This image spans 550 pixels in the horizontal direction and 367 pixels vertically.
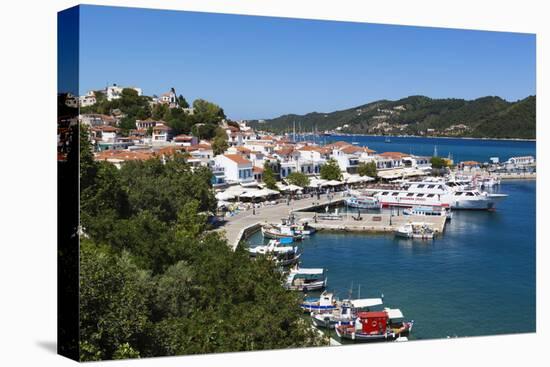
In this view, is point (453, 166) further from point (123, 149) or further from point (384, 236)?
point (123, 149)

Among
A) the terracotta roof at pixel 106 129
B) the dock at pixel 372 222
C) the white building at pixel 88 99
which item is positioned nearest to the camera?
the white building at pixel 88 99

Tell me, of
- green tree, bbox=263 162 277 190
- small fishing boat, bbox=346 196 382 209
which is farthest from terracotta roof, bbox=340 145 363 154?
small fishing boat, bbox=346 196 382 209

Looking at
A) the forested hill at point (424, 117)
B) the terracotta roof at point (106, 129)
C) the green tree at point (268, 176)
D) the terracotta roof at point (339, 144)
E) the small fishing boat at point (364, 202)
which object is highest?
the forested hill at point (424, 117)

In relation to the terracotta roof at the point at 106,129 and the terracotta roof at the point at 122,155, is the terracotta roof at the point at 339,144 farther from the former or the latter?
the terracotta roof at the point at 106,129

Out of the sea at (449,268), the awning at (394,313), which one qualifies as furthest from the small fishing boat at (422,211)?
the awning at (394,313)

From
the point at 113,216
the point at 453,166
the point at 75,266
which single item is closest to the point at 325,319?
the point at 113,216

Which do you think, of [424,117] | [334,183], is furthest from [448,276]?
[334,183]

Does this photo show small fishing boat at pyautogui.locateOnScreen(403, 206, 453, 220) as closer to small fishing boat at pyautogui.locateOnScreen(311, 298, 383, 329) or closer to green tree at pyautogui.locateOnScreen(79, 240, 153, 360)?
small fishing boat at pyautogui.locateOnScreen(311, 298, 383, 329)

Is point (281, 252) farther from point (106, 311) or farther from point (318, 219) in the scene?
point (106, 311)
